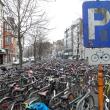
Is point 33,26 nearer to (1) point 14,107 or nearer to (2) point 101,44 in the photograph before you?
(1) point 14,107

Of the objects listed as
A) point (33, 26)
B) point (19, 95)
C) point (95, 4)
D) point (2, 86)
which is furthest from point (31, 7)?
point (95, 4)

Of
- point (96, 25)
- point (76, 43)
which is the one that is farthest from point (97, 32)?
point (76, 43)

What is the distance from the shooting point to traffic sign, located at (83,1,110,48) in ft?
16.8

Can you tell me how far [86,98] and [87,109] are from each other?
291 mm

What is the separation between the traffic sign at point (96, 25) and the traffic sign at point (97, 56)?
61mm

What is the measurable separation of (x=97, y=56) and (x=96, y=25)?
0.47 meters

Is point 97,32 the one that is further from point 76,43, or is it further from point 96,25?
point 76,43

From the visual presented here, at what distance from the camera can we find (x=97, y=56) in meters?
5.13

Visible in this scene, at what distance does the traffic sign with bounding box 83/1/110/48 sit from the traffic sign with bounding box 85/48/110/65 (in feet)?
0.20

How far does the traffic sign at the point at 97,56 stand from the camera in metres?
5.11

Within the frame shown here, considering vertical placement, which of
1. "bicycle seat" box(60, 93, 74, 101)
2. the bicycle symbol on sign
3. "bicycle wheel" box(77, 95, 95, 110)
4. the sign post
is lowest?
"bicycle wheel" box(77, 95, 95, 110)

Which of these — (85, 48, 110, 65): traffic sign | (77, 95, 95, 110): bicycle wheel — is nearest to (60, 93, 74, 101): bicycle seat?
(77, 95, 95, 110): bicycle wheel

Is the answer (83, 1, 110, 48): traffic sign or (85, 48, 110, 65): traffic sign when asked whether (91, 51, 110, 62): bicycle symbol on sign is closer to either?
(85, 48, 110, 65): traffic sign

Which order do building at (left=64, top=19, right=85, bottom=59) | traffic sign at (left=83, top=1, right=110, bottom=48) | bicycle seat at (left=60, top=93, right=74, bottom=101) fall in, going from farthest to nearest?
building at (left=64, top=19, right=85, bottom=59)
bicycle seat at (left=60, top=93, right=74, bottom=101)
traffic sign at (left=83, top=1, right=110, bottom=48)
